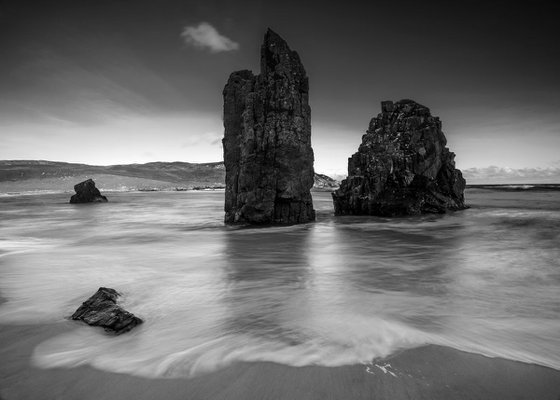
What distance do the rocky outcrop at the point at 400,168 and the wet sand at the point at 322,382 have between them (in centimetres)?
1567

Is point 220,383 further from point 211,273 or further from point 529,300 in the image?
point 529,300

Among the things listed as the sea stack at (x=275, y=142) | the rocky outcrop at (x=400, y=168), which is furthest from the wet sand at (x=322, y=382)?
the rocky outcrop at (x=400, y=168)

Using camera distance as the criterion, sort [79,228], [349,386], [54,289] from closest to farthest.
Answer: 1. [349,386]
2. [54,289]
3. [79,228]

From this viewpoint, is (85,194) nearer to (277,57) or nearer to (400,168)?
(277,57)

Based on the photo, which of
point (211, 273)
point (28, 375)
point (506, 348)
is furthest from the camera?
point (211, 273)

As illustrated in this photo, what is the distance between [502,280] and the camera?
604 cm

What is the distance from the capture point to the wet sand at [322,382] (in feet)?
8.33

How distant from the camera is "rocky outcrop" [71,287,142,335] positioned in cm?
381

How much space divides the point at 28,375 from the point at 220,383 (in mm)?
1816

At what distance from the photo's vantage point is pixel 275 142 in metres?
14.0

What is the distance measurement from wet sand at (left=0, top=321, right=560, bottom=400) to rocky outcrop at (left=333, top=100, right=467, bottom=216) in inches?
617

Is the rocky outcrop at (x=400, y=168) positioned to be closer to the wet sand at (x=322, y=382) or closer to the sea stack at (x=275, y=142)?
the sea stack at (x=275, y=142)

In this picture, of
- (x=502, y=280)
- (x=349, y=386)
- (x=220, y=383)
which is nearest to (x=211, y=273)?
(x=220, y=383)

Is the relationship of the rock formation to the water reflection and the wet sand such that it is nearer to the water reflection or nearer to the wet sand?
the water reflection
